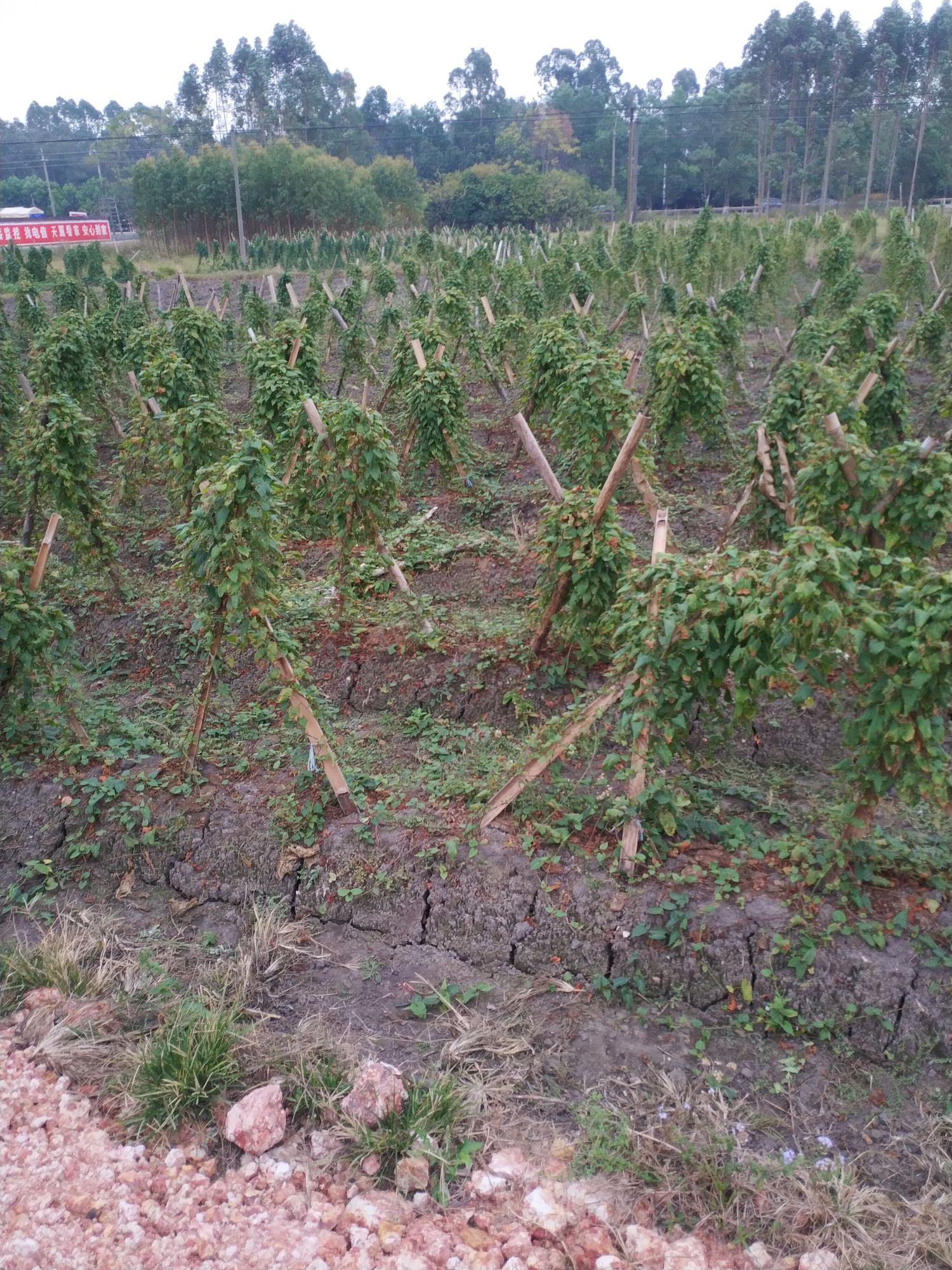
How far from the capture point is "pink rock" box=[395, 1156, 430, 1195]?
138 inches

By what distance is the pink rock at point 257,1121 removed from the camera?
369 centimetres

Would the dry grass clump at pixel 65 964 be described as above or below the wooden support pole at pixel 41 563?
below

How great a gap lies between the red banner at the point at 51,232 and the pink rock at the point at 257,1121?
34.6 meters

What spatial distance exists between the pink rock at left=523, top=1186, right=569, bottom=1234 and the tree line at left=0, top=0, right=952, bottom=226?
35.9 m

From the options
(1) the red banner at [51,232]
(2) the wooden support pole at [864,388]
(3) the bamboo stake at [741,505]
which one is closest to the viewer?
(2) the wooden support pole at [864,388]

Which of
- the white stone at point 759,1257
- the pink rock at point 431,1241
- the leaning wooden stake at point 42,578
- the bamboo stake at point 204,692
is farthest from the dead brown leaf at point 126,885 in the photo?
the white stone at point 759,1257

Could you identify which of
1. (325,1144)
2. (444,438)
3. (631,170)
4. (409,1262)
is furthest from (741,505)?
(631,170)

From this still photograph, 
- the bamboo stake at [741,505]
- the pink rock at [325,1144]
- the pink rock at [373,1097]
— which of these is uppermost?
the bamboo stake at [741,505]

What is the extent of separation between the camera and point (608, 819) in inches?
198

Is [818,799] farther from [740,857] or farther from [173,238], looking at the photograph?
[173,238]

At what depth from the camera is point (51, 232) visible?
1373 inches

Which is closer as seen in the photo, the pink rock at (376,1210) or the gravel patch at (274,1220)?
the gravel patch at (274,1220)

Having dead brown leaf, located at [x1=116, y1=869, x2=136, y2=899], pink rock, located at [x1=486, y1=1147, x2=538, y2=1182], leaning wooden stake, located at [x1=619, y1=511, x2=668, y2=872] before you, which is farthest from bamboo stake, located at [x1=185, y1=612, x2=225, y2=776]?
pink rock, located at [x1=486, y1=1147, x2=538, y2=1182]

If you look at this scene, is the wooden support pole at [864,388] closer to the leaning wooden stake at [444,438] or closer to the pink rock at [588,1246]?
the leaning wooden stake at [444,438]
